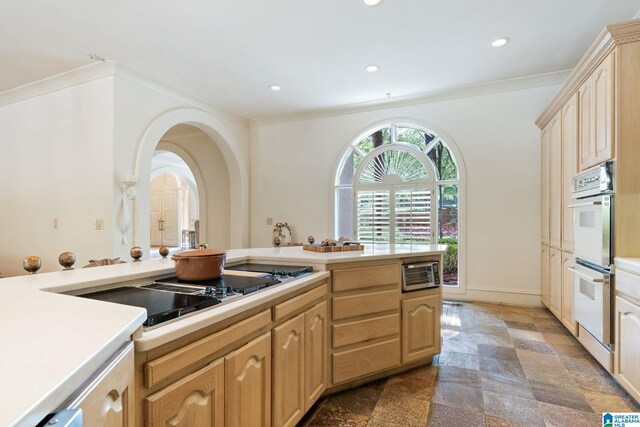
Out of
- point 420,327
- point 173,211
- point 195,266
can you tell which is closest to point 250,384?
point 195,266

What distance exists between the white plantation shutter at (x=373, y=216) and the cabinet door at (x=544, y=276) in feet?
5.99

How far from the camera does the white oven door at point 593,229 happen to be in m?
2.10

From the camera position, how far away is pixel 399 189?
459cm

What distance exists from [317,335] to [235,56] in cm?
286

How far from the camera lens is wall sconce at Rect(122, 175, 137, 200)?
3373 mm

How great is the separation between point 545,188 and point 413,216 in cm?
154

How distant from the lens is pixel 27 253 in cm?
398

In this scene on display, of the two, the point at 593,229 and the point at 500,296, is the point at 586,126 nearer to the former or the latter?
the point at 593,229

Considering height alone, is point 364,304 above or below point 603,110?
below

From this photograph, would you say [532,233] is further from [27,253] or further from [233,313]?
[27,253]

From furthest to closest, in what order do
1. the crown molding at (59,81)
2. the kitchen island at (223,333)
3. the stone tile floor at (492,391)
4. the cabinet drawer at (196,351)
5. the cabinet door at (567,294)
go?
1. the crown molding at (59,81)
2. the cabinet door at (567,294)
3. the stone tile floor at (492,391)
4. the cabinet drawer at (196,351)
5. the kitchen island at (223,333)

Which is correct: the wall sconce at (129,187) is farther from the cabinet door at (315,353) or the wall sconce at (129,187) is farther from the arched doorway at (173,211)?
the arched doorway at (173,211)

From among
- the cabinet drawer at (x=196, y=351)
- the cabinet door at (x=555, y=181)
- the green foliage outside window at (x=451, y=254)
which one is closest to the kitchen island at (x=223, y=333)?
the cabinet drawer at (x=196, y=351)

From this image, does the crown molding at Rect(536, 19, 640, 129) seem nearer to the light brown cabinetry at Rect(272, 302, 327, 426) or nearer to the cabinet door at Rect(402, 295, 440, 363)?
the cabinet door at Rect(402, 295, 440, 363)
